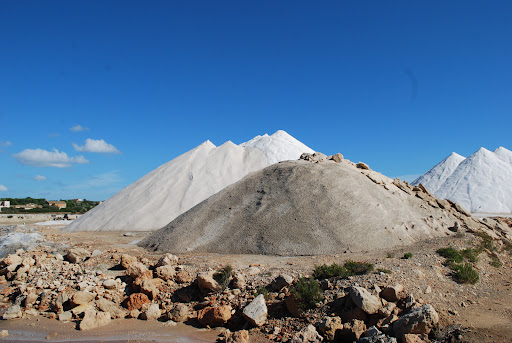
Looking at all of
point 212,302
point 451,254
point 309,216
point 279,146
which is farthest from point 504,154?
point 212,302

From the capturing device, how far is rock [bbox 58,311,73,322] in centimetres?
841

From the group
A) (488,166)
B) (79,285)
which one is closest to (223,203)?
(79,285)

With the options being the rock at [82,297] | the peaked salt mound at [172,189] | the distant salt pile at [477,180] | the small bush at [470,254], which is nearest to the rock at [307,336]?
the rock at [82,297]

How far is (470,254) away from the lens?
11.5 metres

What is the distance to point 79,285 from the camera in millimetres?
9641

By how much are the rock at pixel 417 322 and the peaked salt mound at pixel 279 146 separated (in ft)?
83.4

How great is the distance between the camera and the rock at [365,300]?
705cm

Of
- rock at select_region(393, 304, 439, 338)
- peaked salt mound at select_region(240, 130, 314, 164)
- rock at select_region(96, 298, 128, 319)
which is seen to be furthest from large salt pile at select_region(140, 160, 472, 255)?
peaked salt mound at select_region(240, 130, 314, 164)

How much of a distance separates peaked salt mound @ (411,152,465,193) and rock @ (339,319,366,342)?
50.2 metres

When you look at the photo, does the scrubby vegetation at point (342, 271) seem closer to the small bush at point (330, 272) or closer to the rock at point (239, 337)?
the small bush at point (330, 272)

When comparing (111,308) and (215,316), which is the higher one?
(215,316)

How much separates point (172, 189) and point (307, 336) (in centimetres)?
2218

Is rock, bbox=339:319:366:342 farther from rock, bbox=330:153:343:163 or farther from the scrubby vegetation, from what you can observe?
rock, bbox=330:153:343:163

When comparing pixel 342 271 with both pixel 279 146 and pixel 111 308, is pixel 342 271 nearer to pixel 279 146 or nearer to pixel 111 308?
pixel 111 308
